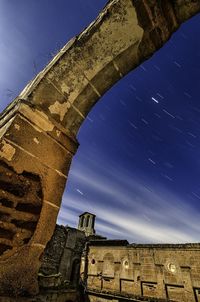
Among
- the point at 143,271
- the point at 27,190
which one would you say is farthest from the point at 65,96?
the point at 143,271

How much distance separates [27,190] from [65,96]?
0.95m

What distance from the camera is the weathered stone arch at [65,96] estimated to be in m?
1.62

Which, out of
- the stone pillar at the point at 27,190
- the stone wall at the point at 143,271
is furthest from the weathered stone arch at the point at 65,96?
the stone wall at the point at 143,271

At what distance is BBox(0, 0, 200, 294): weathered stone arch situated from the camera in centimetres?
162

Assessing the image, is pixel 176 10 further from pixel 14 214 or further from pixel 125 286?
pixel 125 286

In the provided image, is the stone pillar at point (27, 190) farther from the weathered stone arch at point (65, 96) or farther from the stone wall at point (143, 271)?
the stone wall at point (143, 271)

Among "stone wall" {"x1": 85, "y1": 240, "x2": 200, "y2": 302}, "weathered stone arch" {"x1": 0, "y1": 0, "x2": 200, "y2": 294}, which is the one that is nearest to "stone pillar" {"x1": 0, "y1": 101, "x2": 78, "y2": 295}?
"weathered stone arch" {"x1": 0, "y1": 0, "x2": 200, "y2": 294}

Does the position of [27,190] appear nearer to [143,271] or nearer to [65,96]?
[65,96]

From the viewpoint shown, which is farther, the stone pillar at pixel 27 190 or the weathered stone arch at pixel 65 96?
the weathered stone arch at pixel 65 96

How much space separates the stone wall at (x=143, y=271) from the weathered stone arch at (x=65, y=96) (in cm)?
1502

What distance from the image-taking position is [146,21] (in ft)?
6.34

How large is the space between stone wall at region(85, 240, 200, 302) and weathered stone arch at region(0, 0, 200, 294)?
49.3ft

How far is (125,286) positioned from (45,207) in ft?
58.0

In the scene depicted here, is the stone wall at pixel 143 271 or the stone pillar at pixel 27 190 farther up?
the stone wall at pixel 143 271
